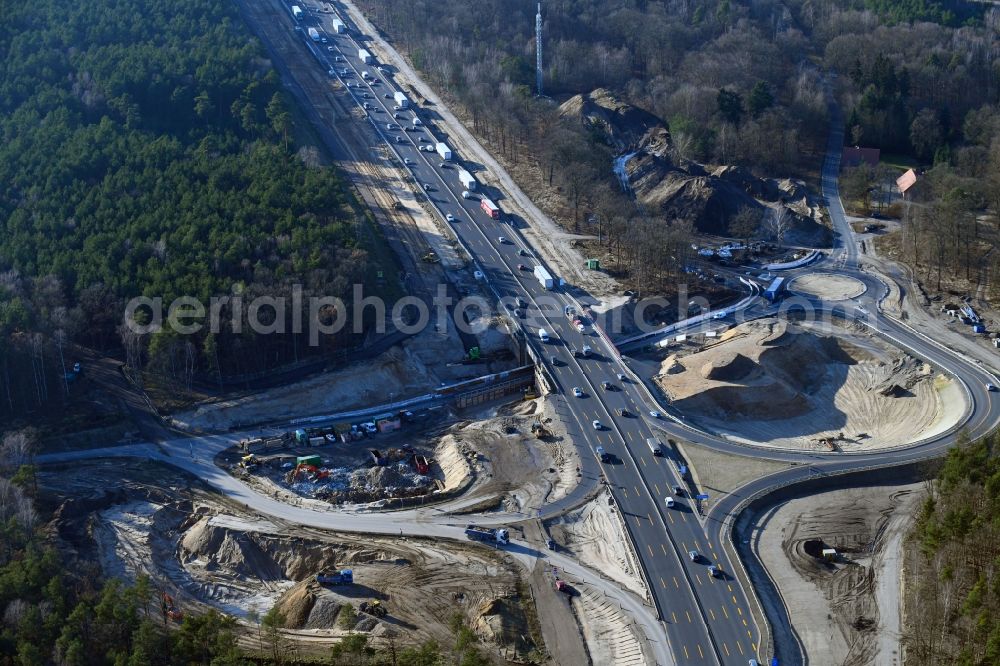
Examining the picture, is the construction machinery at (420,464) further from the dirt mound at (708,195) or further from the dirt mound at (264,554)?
the dirt mound at (708,195)

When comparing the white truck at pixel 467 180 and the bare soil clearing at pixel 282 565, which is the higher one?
the white truck at pixel 467 180

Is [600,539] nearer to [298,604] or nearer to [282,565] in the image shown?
[298,604]

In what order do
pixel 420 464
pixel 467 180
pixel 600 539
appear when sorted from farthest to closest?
pixel 467 180, pixel 420 464, pixel 600 539

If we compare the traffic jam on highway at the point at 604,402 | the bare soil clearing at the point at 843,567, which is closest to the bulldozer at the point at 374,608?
the traffic jam on highway at the point at 604,402

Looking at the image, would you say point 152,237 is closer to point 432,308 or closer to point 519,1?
point 432,308

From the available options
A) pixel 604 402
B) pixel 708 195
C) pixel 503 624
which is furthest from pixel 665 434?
pixel 708 195

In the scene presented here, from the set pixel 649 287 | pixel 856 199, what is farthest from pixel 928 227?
pixel 649 287
